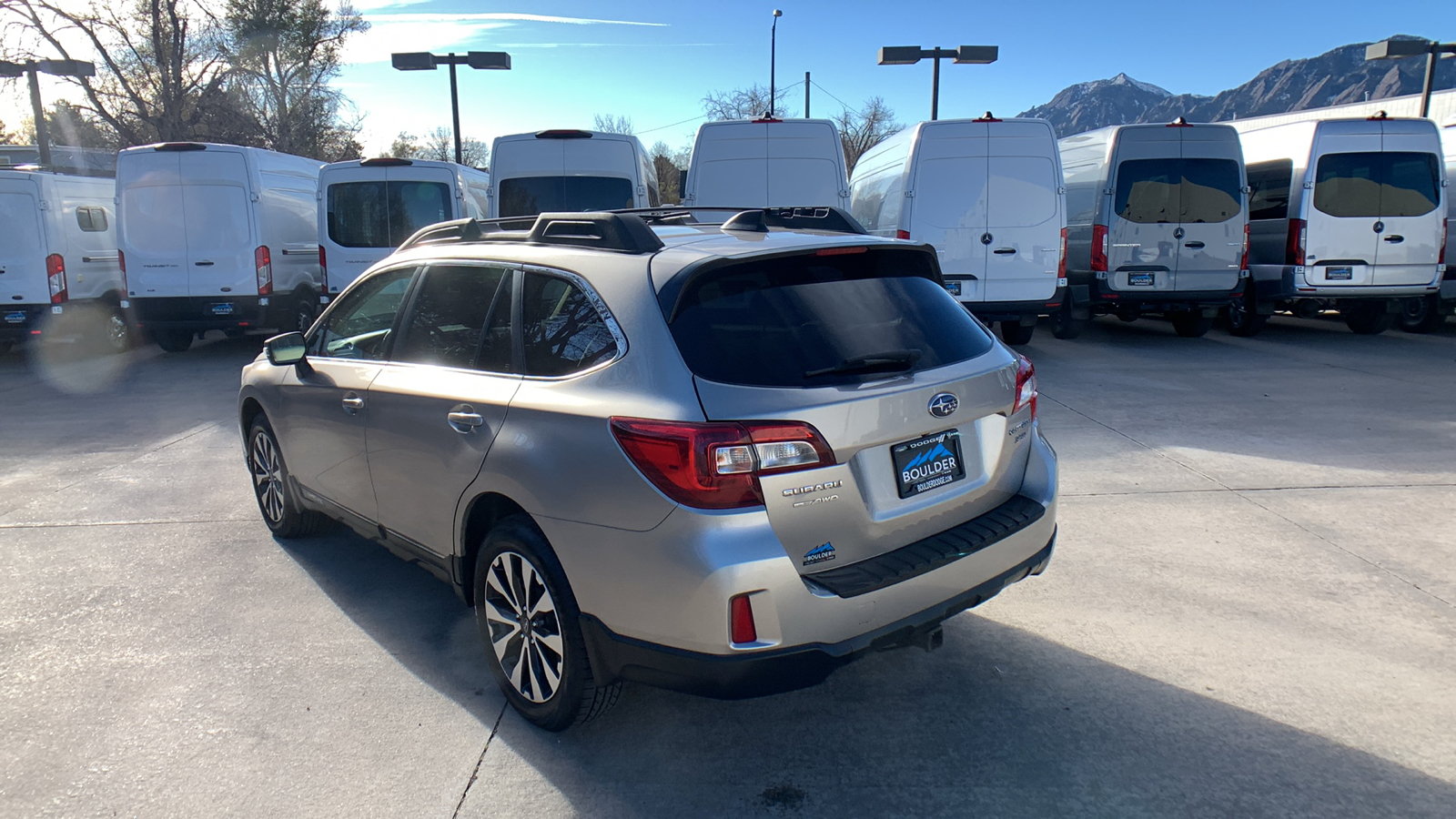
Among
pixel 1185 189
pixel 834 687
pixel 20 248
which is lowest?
pixel 834 687

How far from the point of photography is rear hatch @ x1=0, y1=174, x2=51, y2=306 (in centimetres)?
1306

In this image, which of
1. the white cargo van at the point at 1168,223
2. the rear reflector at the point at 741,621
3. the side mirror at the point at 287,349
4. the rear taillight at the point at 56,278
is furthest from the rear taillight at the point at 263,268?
the rear reflector at the point at 741,621

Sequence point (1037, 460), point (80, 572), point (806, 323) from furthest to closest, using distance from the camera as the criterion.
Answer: point (80, 572), point (1037, 460), point (806, 323)

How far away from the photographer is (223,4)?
110ft

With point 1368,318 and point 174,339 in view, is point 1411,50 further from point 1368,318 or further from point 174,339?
point 174,339

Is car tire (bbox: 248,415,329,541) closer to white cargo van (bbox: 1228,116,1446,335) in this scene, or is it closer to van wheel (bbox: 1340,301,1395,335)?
white cargo van (bbox: 1228,116,1446,335)

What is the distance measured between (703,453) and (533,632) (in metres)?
1.03

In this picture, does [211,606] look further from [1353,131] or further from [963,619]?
[1353,131]

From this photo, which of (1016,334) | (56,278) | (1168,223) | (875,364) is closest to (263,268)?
(56,278)

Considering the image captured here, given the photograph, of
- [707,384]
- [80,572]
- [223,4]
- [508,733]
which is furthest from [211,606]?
[223,4]

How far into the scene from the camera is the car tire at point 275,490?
16.6 feet

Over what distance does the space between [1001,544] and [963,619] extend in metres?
1.00

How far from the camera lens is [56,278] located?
13.3m

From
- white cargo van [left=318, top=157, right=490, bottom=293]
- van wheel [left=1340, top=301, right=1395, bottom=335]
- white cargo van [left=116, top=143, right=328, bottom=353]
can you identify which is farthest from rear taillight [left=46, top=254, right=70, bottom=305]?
van wheel [left=1340, top=301, right=1395, bottom=335]
